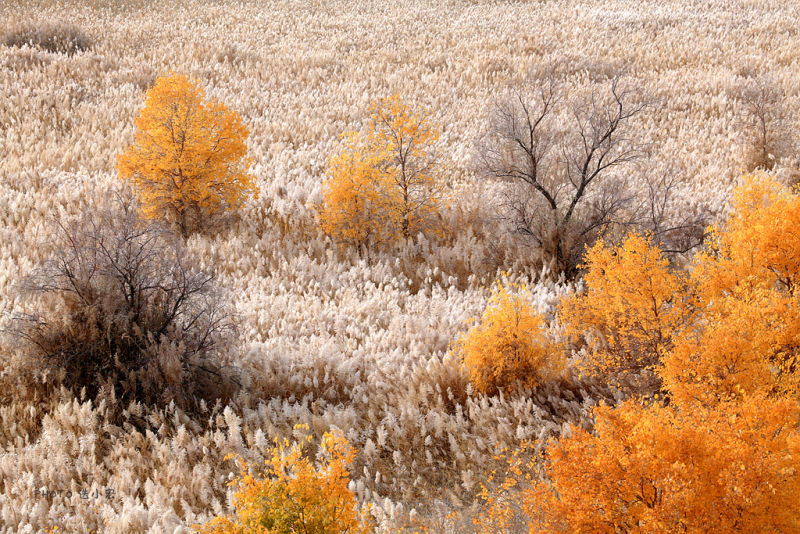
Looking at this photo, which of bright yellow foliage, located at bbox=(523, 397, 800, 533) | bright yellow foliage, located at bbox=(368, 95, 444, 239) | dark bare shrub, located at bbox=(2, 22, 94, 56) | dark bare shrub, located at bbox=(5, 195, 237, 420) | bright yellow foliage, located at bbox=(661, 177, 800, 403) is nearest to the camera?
bright yellow foliage, located at bbox=(523, 397, 800, 533)

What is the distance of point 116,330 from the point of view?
30.0 ft

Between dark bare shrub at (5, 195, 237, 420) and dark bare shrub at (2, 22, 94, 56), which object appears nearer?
dark bare shrub at (5, 195, 237, 420)

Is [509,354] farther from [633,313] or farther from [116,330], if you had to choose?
[116,330]

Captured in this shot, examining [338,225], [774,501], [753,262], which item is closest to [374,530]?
[774,501]

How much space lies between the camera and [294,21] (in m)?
41.2

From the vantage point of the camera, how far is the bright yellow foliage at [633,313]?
9.91 meters

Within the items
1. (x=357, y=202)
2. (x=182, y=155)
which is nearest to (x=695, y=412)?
(x=357, y=202)

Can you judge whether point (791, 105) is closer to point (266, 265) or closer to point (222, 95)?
point (266, 265)

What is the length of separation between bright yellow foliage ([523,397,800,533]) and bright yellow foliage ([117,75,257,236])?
41.4ft

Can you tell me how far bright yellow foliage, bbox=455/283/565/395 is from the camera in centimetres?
956

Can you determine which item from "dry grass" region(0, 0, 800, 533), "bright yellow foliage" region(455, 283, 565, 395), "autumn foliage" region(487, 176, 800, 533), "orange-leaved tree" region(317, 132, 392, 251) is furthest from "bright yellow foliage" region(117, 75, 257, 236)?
"autumn foliage" region(487, 176, 800, 533)

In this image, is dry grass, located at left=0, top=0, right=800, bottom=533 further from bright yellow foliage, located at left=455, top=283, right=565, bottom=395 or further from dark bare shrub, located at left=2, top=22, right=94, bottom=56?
dark bare shrub, located at left=2, top=22, right=94, bottom=56

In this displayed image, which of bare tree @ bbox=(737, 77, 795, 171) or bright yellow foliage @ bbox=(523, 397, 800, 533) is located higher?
bare tree @ bbox=(737, 77, 795, 171)

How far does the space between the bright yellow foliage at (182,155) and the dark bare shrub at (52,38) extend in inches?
851
